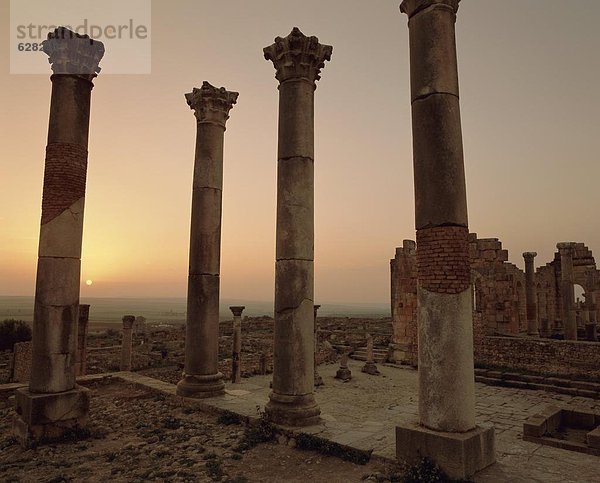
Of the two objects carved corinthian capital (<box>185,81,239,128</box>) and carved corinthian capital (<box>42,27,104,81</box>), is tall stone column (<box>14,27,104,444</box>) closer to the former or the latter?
carved corinthian capital (<box>42,27,104,81</box>)

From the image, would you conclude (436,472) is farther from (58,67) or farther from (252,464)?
(58,67)

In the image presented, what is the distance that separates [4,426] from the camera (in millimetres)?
9625

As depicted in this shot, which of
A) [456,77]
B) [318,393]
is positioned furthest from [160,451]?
[318,393]

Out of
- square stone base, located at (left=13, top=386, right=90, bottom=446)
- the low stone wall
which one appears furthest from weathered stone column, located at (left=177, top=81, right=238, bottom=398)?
the low stone wall

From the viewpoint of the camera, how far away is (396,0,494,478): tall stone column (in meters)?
6.24

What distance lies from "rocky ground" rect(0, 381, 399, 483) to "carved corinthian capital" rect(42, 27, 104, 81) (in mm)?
7523

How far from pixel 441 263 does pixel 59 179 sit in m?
7.81

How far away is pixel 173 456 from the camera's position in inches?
296

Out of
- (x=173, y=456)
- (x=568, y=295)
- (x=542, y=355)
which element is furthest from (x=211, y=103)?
(x=568, y=295)

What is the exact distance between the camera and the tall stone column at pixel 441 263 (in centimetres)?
624

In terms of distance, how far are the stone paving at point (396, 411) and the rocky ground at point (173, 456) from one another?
21.8 inches

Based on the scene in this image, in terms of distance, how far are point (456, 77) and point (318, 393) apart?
40.6ft

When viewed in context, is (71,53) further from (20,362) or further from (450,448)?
(20,362)

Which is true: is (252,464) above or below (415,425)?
below
